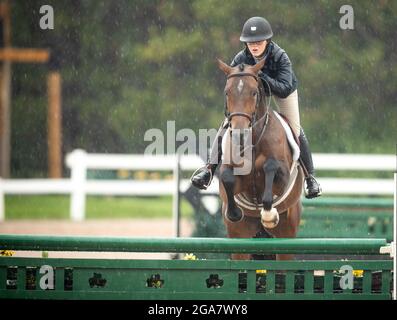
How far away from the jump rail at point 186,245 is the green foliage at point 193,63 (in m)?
8.26

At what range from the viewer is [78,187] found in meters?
12.8

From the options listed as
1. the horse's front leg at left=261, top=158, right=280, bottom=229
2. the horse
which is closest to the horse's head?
the horse

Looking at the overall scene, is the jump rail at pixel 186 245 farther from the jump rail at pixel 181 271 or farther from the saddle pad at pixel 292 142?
the saddle pad at pixel 292 142

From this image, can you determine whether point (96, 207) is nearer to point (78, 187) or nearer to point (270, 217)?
point (78, 187)

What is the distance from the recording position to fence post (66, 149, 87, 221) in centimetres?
1276

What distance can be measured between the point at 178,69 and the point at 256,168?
9.56m

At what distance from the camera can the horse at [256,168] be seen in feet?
17.6

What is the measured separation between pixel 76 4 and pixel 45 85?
3.26 m

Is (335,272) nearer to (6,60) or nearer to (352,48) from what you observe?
(352,48)

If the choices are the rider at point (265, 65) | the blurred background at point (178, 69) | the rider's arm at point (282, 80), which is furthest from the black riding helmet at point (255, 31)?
the blurred background at point (178, 69)

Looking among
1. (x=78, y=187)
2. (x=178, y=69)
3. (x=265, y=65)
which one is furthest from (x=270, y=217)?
(x=178, y=69)

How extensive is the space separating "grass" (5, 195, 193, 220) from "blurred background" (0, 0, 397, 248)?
32 millimetres
